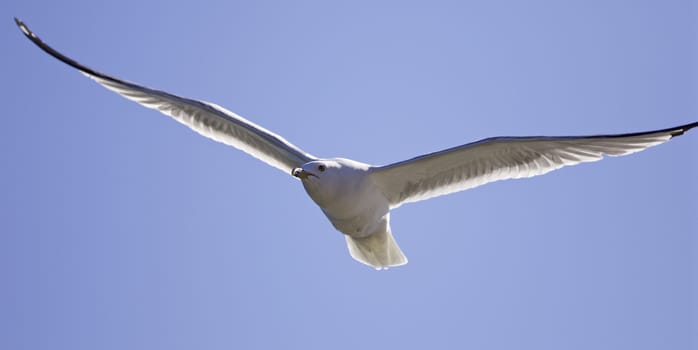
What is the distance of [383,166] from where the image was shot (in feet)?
34.3

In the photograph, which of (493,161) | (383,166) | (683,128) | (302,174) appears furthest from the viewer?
(493,161)

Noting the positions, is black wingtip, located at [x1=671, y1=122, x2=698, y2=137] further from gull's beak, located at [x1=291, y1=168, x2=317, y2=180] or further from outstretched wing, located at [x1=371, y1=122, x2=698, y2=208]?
gull's beak, located at [x1=291, y1=168, x2=317, y2=180]

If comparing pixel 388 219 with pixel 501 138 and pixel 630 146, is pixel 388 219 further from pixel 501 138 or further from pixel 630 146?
pixel 630 146

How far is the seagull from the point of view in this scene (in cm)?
1027

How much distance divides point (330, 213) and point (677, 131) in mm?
3576

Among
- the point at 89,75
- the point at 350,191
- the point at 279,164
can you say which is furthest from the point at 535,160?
the point at 89,75

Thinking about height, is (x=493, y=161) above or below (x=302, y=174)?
above

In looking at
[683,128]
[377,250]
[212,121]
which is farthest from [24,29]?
[683,128]

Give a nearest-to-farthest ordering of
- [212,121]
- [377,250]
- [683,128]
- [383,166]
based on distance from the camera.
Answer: [683,128] → [383,166] → [377,250] → [212,121]

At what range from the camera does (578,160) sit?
34.8 ft

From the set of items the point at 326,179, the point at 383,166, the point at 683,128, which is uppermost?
the point at 683,128

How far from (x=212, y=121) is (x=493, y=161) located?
326 centimetres

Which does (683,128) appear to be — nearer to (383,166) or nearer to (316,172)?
(383,166)

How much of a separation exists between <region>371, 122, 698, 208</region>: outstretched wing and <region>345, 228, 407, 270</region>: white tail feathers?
40cm
